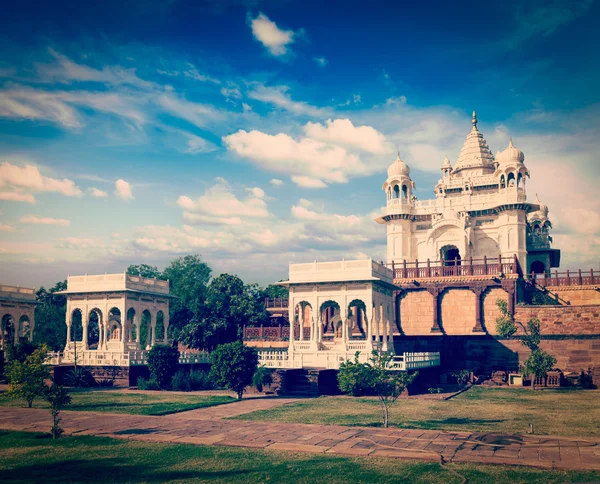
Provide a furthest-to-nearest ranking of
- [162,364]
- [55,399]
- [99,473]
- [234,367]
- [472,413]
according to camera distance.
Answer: [162,364]
[234,367]
[472,413]
[55,399]
[99,473]

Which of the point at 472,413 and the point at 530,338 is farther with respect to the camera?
the point at 530,338

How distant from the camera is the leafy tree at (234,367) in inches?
1110

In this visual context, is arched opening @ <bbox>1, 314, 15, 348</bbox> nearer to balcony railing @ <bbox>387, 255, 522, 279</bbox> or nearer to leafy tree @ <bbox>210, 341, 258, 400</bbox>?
leafy tree @ <bbox>210, 341, 258, 400</bbox>

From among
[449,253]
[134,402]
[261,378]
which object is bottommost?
[134,402]

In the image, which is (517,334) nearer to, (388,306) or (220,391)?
(388,306)

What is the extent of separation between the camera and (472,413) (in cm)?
2245

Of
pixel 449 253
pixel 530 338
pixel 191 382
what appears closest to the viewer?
pixel 191 382

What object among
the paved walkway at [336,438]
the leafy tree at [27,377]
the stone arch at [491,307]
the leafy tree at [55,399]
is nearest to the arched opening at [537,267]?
the stone arch at [491,307]

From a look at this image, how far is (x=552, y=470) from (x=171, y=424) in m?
11.6

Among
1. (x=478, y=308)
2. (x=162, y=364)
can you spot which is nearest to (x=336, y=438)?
(x=162, y=364)

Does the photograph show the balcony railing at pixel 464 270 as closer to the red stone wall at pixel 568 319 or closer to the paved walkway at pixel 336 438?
the red stone wall at pixel 568 319

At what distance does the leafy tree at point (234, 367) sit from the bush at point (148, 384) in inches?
211

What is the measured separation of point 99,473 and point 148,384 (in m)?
20.0

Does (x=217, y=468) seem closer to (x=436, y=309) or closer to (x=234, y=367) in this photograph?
(x=234, y=367)
